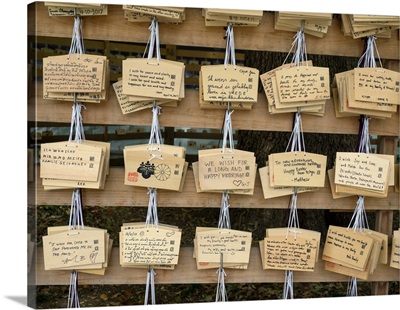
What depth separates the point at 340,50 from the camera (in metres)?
1.50

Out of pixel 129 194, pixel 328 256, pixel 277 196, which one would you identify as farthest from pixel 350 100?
pixel 129 194

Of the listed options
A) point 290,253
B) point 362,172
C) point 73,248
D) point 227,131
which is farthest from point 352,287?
point 73,248

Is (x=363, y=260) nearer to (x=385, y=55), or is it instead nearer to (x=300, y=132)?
(x=300, y=132)

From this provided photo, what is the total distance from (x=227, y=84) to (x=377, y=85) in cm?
42

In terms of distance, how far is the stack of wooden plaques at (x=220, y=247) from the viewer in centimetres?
144

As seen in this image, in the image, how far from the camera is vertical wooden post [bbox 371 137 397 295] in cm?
155

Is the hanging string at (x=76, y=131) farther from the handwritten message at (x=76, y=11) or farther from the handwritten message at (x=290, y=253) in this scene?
the handwritten message at (x=290, y=253)

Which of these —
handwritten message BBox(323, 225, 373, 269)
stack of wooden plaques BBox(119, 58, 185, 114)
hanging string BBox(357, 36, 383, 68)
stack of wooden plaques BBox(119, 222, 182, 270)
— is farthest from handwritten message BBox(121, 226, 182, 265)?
hanging string BBox(357, 36, 383, 68)

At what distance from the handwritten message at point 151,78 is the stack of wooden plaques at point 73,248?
374mm

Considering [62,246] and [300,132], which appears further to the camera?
[300,132]

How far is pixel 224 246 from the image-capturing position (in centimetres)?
145

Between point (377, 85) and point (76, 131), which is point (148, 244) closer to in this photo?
point (76, 131)

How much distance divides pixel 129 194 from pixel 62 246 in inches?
8.4

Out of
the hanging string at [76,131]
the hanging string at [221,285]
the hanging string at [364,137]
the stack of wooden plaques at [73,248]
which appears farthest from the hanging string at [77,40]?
the hanging string at [364,137]
